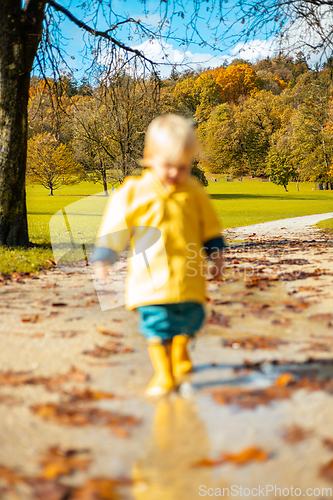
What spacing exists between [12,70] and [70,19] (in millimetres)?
2178

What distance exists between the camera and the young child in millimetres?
2498

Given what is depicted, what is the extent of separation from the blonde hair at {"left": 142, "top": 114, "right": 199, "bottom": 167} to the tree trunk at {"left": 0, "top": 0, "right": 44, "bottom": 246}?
6.75m

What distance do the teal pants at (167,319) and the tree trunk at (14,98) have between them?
681 centimetres

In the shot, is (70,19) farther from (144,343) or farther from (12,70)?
(144,343)

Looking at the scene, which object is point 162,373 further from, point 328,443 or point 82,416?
point 328,443

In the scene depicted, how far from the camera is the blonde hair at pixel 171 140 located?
2412 mm

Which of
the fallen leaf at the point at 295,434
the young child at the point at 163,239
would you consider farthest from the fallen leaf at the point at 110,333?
the fallen leaf at the point at 295,434

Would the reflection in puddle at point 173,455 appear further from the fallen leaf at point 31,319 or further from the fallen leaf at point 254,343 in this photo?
the fallen leaf at point 31,319

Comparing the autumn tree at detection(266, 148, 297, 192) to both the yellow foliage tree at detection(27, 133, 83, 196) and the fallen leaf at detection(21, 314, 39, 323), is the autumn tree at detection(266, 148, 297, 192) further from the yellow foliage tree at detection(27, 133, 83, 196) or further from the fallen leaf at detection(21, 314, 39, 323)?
the fallen leaf at detection(21, 314, 39, 323)

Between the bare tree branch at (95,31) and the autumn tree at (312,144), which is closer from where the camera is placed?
the bare tree branch at (95,31)

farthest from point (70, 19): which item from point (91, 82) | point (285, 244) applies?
point (285, 244)

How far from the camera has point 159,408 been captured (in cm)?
246

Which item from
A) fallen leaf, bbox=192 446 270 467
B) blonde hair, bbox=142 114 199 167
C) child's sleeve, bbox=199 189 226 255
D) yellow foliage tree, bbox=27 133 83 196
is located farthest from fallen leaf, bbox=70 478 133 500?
yellow foliage tree, bbox=27 133 83 196

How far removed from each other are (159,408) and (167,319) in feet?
1.65
